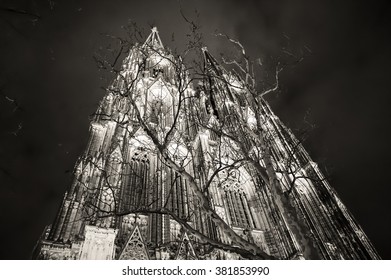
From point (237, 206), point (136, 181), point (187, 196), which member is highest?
point (136, 181)

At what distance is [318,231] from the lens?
18.2m

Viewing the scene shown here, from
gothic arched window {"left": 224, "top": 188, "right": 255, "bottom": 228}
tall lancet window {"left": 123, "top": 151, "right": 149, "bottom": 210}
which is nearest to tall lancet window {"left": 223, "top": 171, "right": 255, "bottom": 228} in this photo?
gothic arched window {"left": 224, "top": 188, "right": 255, "bottom": 228}

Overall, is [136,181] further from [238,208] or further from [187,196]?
[238,208]

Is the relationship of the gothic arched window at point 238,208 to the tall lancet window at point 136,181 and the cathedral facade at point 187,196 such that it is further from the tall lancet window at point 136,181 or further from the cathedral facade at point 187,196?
the tall lancet window at point 136,181

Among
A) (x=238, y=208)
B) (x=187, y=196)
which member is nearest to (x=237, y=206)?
(x=238, y=208)

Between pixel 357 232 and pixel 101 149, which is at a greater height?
pixel 101 149

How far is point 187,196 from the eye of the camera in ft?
47.4

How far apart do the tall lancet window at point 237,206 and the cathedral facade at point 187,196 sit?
7 cm

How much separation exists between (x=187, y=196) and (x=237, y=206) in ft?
13.7

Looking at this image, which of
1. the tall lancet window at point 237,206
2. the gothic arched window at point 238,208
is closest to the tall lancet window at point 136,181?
the tall lancet window at point 237,206

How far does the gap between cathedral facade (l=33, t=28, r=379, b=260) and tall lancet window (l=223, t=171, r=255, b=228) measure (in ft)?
0.22

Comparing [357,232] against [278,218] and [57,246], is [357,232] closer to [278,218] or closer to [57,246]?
[278,218]
